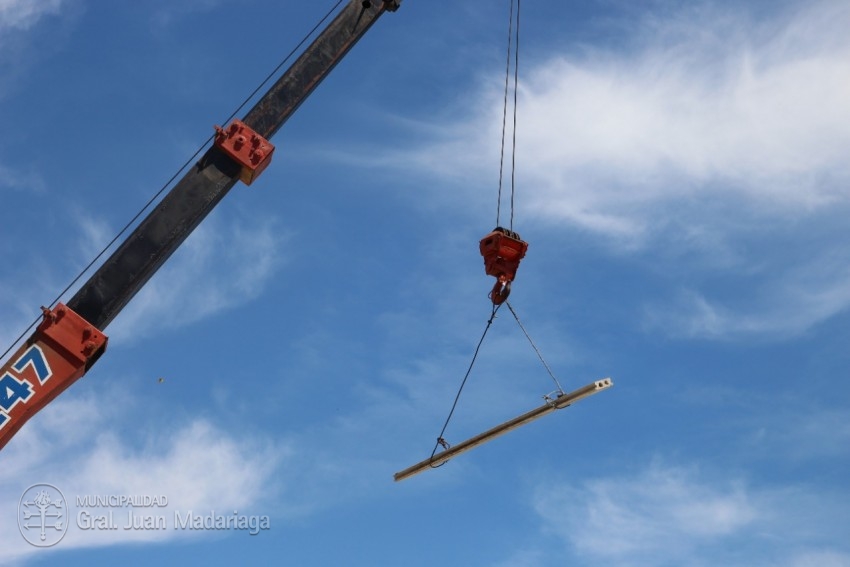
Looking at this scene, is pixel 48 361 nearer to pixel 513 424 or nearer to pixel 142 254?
pixel 142 254

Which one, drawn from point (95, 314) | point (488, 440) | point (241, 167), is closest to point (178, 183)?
point (241, 167)

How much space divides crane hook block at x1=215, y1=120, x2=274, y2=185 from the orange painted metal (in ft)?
13.5

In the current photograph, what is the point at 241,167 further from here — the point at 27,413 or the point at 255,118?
the point at 27,413

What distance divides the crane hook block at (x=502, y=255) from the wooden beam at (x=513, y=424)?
2400 mm

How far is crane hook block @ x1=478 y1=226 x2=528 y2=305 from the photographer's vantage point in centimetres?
1902

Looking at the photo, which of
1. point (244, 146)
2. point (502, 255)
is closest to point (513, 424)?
point (502, 255)

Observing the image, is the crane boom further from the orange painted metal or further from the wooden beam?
the wooden beam

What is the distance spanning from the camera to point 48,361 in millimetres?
16781

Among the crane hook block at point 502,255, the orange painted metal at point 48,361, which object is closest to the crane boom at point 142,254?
the orange painted metal at point 48,361

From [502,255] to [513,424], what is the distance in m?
3.24

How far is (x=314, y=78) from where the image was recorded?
19.5m

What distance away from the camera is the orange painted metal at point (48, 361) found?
16359 millimetres

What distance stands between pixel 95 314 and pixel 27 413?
6.77 feet

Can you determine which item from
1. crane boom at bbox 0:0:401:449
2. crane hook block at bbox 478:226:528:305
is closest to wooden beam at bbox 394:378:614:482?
crane hook block at bbox 478:226:528:305
